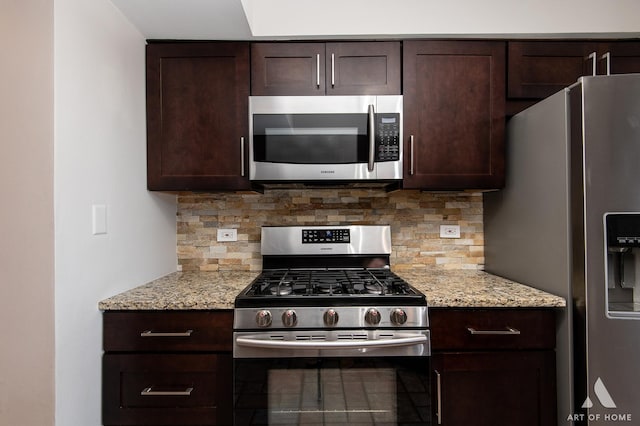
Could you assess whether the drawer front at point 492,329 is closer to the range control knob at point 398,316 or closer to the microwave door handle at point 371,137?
the range control knob at point 398,316

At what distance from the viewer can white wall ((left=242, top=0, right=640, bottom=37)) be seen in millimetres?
1856

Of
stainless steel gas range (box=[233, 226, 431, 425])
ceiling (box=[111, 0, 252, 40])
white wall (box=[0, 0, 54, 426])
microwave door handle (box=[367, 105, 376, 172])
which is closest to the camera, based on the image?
white wall (box=[0, 0, 54, 426])

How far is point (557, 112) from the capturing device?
1.51 m

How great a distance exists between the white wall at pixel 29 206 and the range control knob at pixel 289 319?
78 centimetres

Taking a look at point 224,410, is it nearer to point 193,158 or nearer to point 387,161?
point 193,158

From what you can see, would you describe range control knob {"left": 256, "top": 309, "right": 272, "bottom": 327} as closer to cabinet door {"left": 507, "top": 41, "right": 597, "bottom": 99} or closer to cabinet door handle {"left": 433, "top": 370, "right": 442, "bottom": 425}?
cabinet door handle {"left": 433, "top": 370, "right": 442, "bottom": 425}

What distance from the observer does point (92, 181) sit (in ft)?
4.76

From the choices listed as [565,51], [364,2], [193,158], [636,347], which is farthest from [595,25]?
[193,158]

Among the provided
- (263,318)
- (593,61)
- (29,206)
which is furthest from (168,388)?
(593,61)

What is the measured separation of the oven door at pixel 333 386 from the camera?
1.49 m

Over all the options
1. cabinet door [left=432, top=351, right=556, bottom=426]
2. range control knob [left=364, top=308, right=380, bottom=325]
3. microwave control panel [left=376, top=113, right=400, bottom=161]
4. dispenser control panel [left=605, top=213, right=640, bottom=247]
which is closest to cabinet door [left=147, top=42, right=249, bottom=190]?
microwave control panel [left=376, top=113, right=400, bottom=161]

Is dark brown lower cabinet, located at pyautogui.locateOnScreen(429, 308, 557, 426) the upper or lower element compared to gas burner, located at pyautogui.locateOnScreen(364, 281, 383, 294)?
lower

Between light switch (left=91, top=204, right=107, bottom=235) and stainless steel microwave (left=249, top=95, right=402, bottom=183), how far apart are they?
0.66 m

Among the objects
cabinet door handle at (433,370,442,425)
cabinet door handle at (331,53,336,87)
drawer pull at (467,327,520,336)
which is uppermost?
cabinet door handle at (331,53,336,87)
